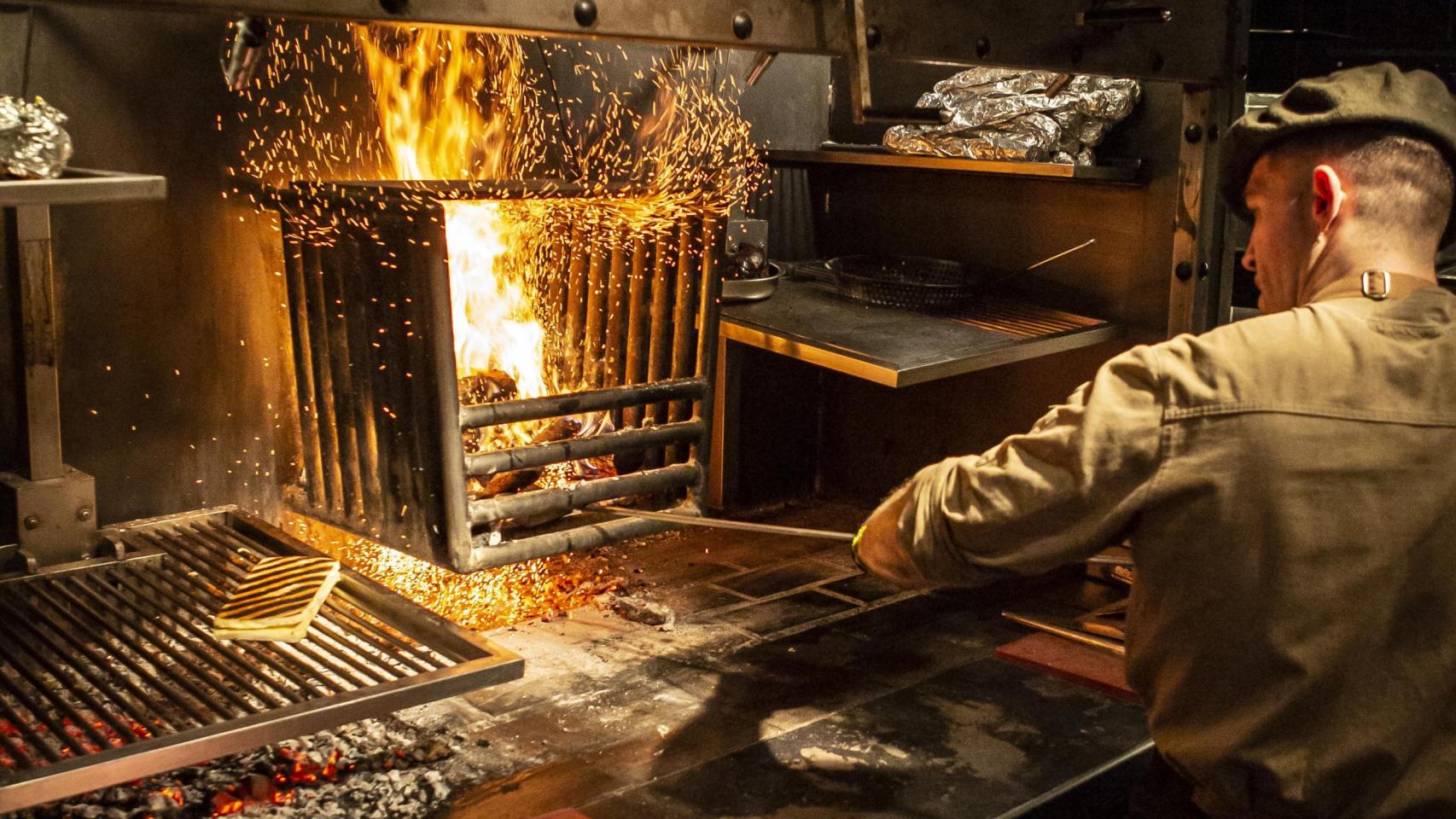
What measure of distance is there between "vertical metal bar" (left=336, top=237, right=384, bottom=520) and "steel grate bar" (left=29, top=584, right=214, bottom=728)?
1.88ft

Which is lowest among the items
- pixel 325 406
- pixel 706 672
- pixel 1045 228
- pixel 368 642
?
pixel 706 672

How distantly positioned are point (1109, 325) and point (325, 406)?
197 centimetres

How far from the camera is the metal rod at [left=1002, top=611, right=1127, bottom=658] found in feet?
8.55

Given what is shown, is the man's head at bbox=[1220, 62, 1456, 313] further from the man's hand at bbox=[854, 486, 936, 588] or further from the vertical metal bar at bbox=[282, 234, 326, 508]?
the vertical metal bar at bbox=[282, 234, 326, 508]

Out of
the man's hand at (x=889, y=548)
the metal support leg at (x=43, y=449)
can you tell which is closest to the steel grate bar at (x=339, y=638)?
the metal support leg at (x=43, y=449)

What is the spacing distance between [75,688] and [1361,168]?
6.14 feet

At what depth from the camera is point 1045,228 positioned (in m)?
3.47

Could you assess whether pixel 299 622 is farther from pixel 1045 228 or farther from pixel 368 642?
pixel 1045 228

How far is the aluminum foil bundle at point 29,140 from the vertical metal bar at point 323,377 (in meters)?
0.70

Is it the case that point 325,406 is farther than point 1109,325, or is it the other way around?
point 1109,325

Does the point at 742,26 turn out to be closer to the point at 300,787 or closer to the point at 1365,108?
the point at 1365,108

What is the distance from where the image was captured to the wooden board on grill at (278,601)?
1.95 meters

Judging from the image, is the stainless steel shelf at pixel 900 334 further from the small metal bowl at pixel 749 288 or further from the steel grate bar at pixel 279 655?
the steel grate bar at pixel 279 655

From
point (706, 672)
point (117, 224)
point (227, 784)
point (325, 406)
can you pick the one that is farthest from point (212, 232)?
point (706, 672)
